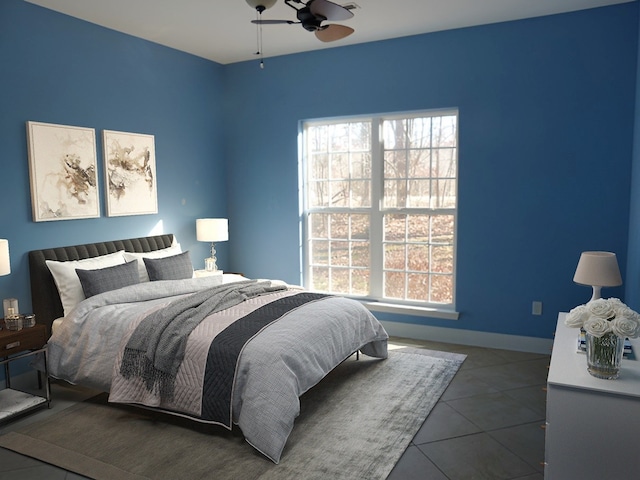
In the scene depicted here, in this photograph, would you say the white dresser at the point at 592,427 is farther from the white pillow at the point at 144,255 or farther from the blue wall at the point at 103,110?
the blue wall at the point at 103,110

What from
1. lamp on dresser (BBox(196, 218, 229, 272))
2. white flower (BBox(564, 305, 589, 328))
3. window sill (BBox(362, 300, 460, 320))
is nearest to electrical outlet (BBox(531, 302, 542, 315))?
window sill (BBox(362, 300, 460, 320))

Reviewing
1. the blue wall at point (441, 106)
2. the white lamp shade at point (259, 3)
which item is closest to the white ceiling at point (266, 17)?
the blue wall at point (441, 106)

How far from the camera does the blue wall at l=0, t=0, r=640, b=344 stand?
4.20 m

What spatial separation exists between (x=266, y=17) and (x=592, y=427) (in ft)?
12.9

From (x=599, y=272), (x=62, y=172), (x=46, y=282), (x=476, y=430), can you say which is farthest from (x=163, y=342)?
(x=599, y=272)

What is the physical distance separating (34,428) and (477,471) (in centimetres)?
280

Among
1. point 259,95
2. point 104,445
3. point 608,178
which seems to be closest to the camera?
point 104,445

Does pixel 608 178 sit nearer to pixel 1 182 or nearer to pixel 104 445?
pixel 104 445

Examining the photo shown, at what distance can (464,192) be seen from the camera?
4988 mm

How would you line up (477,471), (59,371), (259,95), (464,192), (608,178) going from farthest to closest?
(259,95), (464,192), (608,178), (59,371), (477,471)

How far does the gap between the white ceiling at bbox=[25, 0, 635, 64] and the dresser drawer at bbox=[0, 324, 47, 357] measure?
8.33 ft

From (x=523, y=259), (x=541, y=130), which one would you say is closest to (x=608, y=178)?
(x=541, y=130)

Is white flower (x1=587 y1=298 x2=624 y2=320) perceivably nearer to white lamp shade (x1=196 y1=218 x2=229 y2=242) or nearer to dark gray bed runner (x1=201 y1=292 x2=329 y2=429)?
dark gray bed runner (x1=201 y1=292 x2=329 y2=429)

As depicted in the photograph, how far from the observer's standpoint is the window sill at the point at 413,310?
5.12 metres
